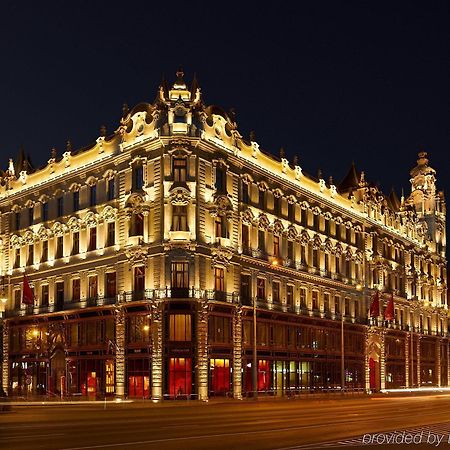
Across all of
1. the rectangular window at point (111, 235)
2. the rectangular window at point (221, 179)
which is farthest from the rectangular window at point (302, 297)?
the rectangular window at point (111, 235)

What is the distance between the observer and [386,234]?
314ft

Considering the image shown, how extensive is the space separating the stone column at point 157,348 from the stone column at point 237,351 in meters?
7.12

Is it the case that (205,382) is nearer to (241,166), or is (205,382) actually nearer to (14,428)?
(241,166)

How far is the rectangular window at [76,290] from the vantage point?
6750 cm

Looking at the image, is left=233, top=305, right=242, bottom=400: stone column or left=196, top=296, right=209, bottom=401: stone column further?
left=233, top=305, right=242, bottom=400: stone column

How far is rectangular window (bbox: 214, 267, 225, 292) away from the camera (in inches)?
2406

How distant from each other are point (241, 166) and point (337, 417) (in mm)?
35299

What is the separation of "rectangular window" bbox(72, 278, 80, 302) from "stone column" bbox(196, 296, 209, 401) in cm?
1435

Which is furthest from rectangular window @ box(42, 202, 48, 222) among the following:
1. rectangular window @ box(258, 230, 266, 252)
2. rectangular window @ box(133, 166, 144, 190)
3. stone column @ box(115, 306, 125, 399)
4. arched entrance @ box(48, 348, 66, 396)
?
rectangular window @ box(258, 230, 266, 252)

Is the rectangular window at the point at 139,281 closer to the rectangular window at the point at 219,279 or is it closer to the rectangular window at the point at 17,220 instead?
the rectangular window at the point at 219,279

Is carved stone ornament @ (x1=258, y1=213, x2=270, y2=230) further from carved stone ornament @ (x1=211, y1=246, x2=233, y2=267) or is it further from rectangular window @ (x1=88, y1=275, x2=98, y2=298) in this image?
rectangular window @ (x1=88, y1=275, x2=98, y2=298)

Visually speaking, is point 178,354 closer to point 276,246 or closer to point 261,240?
point 261,240

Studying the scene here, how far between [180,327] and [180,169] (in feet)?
40.9

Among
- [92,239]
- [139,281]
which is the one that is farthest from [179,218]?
[92,239]
